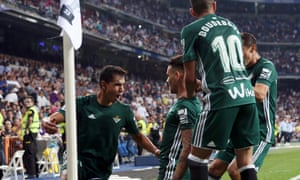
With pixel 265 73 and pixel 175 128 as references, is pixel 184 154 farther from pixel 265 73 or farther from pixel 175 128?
pixel 265 73

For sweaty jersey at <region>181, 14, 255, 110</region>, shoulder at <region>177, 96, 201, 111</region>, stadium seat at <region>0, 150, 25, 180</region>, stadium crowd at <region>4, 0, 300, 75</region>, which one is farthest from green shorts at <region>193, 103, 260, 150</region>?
stadium crowd at <region>4, 0, 300, 75</region>

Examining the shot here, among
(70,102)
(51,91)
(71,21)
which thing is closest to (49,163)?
(51,91)

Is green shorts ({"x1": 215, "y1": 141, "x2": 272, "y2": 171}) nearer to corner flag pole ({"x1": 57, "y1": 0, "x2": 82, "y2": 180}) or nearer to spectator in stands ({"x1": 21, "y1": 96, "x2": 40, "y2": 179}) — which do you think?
corner flag pole ({"x1": 57, "y1": 0, "x2": 82, "y2": 180})

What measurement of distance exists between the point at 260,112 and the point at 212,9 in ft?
5.17

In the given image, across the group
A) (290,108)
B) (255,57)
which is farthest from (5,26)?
(290,108)

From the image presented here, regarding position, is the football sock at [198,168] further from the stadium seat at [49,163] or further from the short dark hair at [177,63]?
the stadium seat at [49,163]

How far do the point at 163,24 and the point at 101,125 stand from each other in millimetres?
48184

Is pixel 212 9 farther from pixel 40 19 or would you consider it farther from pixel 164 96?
pixel 164 96

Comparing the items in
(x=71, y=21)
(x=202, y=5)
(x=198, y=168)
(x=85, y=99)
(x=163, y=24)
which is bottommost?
(x=198, y=168)

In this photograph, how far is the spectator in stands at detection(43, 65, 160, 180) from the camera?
5219 millimetres

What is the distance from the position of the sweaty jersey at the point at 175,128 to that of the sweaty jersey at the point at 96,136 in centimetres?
49

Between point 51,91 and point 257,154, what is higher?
point 51,91

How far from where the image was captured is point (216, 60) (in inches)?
179

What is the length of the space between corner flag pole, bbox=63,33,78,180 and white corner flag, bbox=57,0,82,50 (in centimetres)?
5
